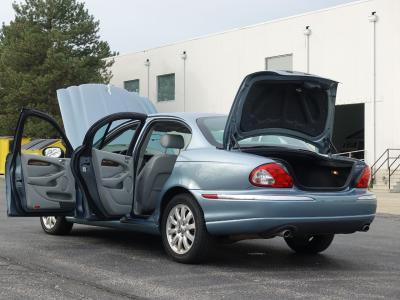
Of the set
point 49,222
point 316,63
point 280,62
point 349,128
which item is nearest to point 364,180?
point 49,222

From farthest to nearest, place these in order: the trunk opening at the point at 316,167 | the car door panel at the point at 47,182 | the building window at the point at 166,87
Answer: the building window at the point at 166,87, the car door panel at the point at 47,182, the trunk opening at the point at 316,167

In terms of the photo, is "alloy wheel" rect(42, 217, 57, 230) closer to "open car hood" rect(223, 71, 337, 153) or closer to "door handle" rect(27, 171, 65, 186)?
"door handle" rect(27, 171, 65, 186)

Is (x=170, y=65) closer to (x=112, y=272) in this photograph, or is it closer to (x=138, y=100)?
(x=138, y=100)

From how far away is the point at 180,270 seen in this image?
5.99 meters

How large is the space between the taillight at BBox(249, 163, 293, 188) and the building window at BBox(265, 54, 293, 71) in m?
22.9

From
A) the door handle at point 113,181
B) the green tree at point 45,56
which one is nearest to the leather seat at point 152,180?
the door handle at point 113,181

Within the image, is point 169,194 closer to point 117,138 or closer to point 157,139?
point 157,139

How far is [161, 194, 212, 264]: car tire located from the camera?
608 centimetres

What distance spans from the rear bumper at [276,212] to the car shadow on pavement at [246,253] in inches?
21.0

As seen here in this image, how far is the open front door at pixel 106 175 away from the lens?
6.89 metres

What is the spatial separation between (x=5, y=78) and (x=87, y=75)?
14.4ft

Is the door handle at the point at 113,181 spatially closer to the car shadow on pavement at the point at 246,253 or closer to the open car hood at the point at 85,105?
the car shadow on pavement at the point at 246,253

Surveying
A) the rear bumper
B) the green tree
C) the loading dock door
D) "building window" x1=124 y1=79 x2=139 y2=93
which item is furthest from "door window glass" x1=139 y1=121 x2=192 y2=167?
"building window" x1=124 y1=79 x2=139 y2=93

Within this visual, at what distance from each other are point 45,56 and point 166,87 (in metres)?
6.87
